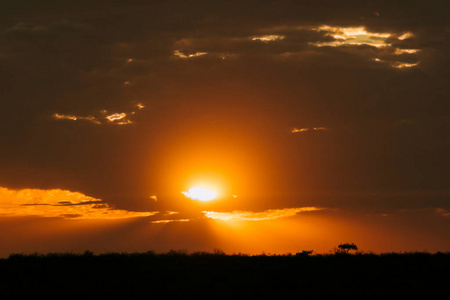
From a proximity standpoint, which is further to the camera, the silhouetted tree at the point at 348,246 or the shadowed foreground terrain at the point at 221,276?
the silhouetted tree at the point at 348,246

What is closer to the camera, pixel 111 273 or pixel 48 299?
pixel 48 299

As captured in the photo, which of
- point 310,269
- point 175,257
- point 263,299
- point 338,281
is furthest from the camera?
point 175,257

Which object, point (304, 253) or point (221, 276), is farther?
point (304, 253)

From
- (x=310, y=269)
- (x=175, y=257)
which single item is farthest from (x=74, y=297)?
(x=310, y=269)

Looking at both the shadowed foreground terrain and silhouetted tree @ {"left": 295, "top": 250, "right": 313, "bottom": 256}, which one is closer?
the shadowed foreground terrain

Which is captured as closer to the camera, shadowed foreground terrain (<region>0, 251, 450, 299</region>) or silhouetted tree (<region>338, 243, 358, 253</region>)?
shadowed foreground terrain (<region>0, 251, 450, 299</region>)

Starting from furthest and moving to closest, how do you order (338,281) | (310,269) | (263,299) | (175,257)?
(175,257) → (310,269) → (338,281) → (263,299)

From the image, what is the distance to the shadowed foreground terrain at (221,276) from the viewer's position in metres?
34.1

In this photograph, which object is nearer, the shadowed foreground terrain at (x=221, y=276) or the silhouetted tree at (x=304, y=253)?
the shadowed foreground terrain at (x=221, y=276)

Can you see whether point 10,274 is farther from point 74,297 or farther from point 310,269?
point 310,269

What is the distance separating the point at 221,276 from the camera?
3684 centimetres

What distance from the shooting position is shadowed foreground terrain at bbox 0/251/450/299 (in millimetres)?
34100

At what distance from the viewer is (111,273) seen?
37.5 meters

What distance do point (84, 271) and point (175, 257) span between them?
247 inches
